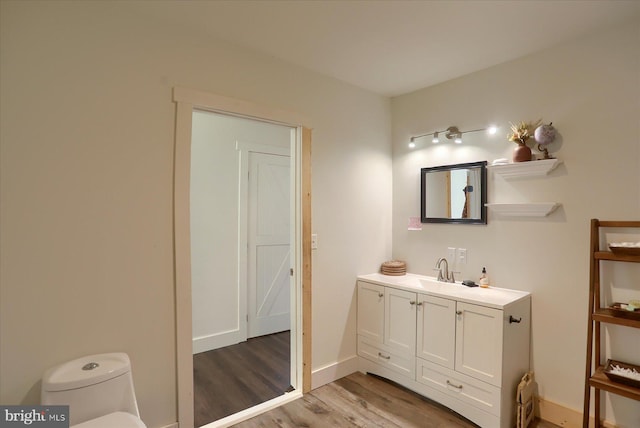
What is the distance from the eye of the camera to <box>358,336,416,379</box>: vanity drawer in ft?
8.57

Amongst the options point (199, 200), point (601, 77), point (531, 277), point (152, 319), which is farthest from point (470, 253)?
point (199, 200)

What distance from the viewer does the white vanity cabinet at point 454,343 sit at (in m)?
2.12

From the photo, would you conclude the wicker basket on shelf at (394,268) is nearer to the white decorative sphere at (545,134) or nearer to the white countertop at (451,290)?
the white countertop at (451,290)

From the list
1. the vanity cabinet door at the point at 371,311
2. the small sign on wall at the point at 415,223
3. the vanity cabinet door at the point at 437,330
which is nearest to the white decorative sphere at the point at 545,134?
the small sign on wall at the point at 415,223

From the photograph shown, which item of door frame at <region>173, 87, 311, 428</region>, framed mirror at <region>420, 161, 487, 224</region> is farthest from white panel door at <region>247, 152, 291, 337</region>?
framed mirror at <region>420, 161, 487, 224</region>

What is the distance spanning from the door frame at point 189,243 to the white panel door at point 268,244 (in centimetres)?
123

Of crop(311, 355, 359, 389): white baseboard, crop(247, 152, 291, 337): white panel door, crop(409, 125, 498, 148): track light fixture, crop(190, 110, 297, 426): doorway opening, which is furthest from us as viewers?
crop(247, 152, 291, 337): white panel door

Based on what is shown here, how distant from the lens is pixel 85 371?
5.26ft

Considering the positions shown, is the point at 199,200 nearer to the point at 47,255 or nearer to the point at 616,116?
the point at 47,255

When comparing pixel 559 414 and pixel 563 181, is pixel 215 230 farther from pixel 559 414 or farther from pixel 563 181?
pixel 559 414

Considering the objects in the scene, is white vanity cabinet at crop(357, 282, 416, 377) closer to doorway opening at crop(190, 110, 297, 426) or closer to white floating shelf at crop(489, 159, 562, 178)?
doorway opening at crop(190, 110, 297, 426)

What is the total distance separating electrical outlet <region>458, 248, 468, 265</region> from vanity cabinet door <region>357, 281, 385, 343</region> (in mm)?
714

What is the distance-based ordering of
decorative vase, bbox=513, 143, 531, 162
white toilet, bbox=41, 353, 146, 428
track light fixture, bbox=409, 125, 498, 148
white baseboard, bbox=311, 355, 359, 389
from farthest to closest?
white baseboard, bbox=311, 355, 359, 389 < track light fixture, bbox=409, 125, 498, 148 < decorative vase, bbox=513, 143, 531, 162 < white toilet, bbox=41, 353, 146, 428

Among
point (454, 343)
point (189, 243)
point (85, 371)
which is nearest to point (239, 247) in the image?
point (189, 243)
